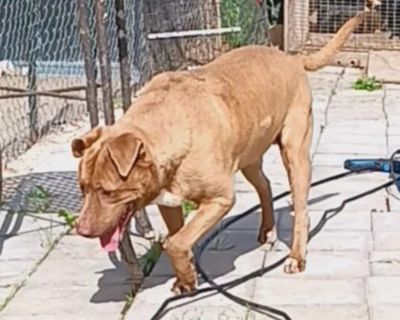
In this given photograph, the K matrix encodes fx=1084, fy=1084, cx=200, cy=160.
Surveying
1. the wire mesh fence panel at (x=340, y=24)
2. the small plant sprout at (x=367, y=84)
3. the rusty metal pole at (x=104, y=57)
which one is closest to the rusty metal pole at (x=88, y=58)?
the rusty metal pole at (x=104, y=57)

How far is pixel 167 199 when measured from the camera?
4.05 m

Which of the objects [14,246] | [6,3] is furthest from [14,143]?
[14,246]

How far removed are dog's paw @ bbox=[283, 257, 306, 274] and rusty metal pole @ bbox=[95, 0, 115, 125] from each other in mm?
1062

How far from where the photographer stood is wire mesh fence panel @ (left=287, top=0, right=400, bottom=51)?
1028 cm

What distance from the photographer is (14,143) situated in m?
7.16

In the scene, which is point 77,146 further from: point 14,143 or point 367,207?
point 14,143

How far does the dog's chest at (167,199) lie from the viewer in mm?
4000

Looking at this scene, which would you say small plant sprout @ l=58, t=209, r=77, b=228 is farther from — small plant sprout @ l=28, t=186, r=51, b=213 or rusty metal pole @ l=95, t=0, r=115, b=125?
rusty metal pole @ l=95, t=0, r=115, b=125

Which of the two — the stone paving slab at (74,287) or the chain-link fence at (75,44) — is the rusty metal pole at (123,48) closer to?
the stone paving slab at (74,287)

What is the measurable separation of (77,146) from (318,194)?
2.30m

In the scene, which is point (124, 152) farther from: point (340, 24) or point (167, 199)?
point (340, 24)

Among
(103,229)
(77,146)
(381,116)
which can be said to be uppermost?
(77,146)

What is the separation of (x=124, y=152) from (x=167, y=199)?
0.37 m

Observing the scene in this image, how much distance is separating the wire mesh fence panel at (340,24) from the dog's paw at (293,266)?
232 inches
